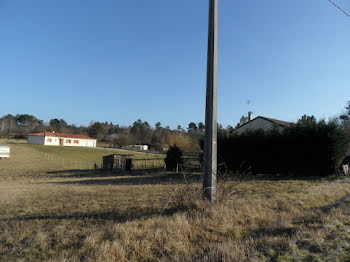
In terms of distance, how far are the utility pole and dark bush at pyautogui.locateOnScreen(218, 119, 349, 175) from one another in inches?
310

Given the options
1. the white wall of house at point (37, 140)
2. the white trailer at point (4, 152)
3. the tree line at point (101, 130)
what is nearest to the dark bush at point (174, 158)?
the white trailer at point (4, 152)

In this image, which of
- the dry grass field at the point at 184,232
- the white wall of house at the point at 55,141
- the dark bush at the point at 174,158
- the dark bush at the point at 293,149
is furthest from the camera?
the white wall of house at the point at 55,141

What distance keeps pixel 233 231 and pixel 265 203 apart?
2124 millimetres

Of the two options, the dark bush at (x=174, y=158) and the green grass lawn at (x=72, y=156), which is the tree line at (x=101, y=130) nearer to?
the green grass lawn at (x=72, y=156)

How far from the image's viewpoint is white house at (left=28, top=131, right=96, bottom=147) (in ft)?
232

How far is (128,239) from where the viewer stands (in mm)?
3283

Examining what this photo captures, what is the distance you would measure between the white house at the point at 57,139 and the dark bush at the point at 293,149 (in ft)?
231

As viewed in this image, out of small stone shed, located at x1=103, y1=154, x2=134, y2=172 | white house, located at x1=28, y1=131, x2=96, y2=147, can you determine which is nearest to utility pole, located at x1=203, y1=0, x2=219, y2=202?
small stone shed, located at x1=103, y1=154, x2=134, y2=172

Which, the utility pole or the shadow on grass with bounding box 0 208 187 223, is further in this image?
the utility pole

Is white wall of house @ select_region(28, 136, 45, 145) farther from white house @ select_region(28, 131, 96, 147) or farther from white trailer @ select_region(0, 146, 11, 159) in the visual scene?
white trailer @ select_region(0, 146, 11, 159)

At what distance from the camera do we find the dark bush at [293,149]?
13188 mm

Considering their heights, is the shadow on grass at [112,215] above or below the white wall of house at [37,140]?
below

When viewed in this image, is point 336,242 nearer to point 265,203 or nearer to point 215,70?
point 265,203

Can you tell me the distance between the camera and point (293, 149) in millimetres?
14352
